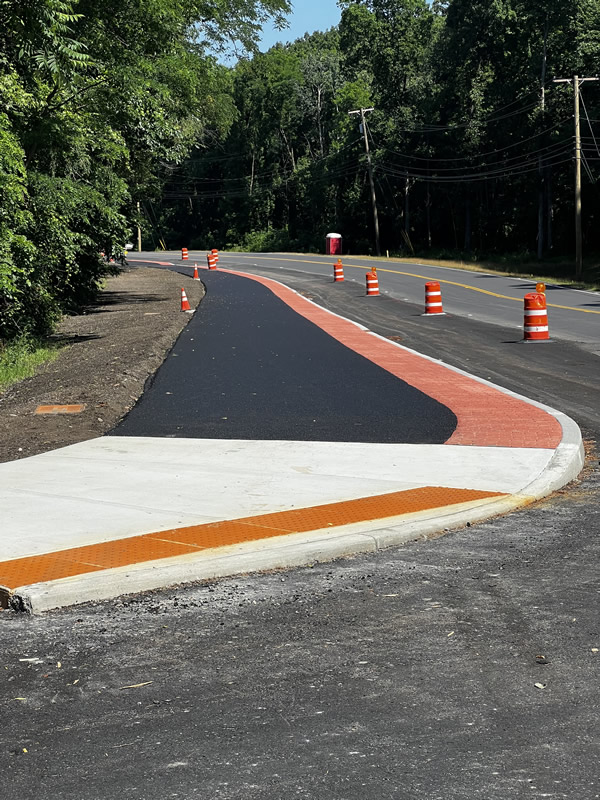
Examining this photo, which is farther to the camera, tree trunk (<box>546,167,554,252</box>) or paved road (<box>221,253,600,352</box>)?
tree trunk (<box>546,167,554,252</box>)

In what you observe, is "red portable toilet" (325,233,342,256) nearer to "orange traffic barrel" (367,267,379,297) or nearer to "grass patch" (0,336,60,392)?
"orange traffic barrel" (367,267,379,297)

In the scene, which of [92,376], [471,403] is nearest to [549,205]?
[92,376]

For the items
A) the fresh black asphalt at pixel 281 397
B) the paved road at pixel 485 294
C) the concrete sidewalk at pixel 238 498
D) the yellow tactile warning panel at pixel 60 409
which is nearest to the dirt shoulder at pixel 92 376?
the yellow tactile warning panel at pixel 60 409

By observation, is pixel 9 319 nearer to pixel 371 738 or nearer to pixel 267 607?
Result: pixel 267 607

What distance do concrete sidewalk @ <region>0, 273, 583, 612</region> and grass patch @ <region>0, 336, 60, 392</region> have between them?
7498 millimetres

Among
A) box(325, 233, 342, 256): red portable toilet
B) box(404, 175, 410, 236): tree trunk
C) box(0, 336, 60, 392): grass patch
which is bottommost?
box(0, 336, 60, 392): grass patch

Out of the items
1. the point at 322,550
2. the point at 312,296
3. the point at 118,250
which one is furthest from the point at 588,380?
the point at 312,296

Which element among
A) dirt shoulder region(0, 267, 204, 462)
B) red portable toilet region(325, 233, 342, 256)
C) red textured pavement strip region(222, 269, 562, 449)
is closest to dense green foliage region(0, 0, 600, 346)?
dirt shoulder region(0, 267, 204, 462)

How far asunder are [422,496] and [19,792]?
15.4ft

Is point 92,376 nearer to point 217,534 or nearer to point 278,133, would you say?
point 217,534

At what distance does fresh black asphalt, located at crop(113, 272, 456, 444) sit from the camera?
10.9 metres

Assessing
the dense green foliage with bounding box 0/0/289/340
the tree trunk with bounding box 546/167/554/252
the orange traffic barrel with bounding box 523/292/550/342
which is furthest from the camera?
the tree trunk with bounding box 546/167/554/252

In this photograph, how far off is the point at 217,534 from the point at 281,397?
6.57 m

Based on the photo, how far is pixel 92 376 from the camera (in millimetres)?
15625
